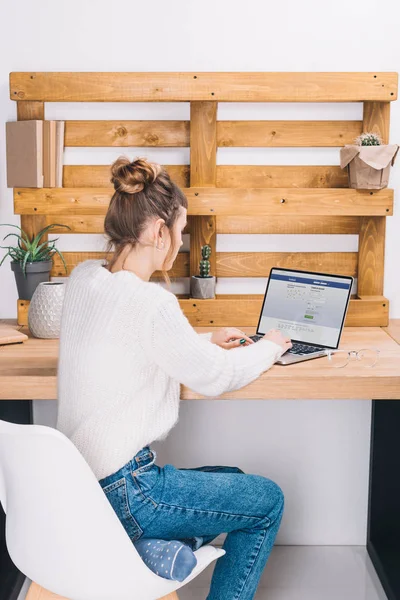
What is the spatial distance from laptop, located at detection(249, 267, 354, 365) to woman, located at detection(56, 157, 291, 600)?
1.33 feet

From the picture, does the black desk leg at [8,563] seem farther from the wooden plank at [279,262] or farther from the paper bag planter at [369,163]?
the paper bag planter at [369,163]

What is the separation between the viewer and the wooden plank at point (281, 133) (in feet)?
8.34

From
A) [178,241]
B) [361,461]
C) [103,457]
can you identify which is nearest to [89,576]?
[103,457]

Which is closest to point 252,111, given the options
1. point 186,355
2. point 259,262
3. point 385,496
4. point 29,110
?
point 259,262

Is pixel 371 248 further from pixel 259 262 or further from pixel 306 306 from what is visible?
pixel 306 306

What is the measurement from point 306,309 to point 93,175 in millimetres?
893

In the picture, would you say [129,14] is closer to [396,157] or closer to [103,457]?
[396,157]

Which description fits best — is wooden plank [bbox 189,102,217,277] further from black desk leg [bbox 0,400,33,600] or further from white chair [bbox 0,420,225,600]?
white chair [bbox 0,420,225,600]

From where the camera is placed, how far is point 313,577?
2482 millimetres

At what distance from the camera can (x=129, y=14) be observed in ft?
8.13

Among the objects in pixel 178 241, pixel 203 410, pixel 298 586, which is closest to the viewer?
pixel 178 241

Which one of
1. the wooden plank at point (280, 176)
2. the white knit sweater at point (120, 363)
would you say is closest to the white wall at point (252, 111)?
the wooden plank at point (280, 176)

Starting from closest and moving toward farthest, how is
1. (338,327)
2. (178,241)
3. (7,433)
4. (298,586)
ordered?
1. (7,433)
2. (178,241)
3. (338,327)
4. (298,586)

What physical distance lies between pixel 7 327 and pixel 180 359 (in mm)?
1055
